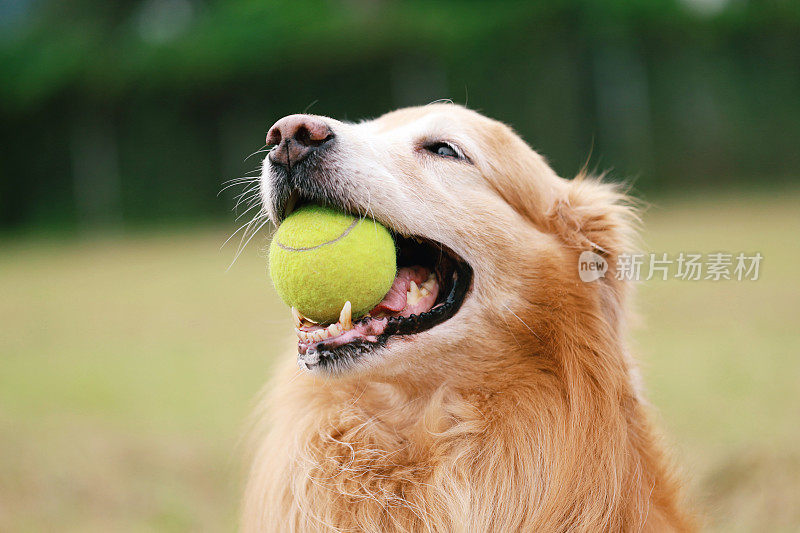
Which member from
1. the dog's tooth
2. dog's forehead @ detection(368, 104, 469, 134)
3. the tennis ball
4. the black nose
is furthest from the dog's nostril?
the dog's tooth

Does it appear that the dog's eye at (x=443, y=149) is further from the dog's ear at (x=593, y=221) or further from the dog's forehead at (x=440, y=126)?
the dog's ear at (x=593, y=221)

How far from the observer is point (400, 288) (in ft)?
8.47

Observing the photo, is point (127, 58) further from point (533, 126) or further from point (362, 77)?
point (533, 126)

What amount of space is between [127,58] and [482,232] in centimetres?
1948

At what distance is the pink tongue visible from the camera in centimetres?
249

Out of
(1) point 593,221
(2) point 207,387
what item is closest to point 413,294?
(1) point 593,221

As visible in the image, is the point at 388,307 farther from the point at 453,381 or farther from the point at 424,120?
the point at 424,120

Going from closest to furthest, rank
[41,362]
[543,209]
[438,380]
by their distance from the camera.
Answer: [438,380], [543,209], [41,362]

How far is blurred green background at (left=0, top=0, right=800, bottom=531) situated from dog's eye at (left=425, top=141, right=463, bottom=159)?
4.75 m

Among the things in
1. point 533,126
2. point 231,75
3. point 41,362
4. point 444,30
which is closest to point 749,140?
point 533,126

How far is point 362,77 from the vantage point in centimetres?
1897

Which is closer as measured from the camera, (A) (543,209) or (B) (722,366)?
(A) (543,209)

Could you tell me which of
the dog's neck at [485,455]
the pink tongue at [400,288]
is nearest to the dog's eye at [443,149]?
the pink tongue at [400,288]

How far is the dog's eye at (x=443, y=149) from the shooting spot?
289 centimetres
